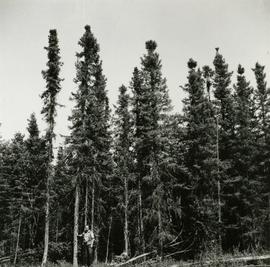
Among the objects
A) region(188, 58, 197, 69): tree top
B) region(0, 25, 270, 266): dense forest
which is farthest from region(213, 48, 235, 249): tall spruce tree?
region(188, 58, 197, 69): tree top

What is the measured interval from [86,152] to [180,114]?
9035 mm

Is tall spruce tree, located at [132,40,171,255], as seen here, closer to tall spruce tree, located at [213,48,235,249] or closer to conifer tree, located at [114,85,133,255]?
A: conifer tree, located at [114,85,133,255]

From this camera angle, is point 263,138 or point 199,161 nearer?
point 199,161

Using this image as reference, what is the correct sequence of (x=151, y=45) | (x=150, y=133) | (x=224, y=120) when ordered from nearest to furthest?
(x=150, y=133)
(x=151, y=45)
(x=224, y=120)

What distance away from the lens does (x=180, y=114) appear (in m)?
32.0

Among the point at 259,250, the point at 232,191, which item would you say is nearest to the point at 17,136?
the point at 232,191

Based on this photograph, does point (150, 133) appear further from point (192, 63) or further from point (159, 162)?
point (192, 63)

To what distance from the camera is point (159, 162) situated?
2797 centimetres

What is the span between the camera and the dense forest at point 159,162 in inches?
1118

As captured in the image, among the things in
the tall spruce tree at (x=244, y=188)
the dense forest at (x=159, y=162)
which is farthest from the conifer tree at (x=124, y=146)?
the tall spruce tree at (x=244, y=188)

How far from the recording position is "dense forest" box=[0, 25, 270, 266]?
→ 1118 inches

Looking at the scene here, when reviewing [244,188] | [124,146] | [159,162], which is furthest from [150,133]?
[244,188]

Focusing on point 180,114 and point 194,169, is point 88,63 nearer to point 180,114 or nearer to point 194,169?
point 180,114

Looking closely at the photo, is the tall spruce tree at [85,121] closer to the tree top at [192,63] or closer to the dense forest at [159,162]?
the dense forest at [159,162]
